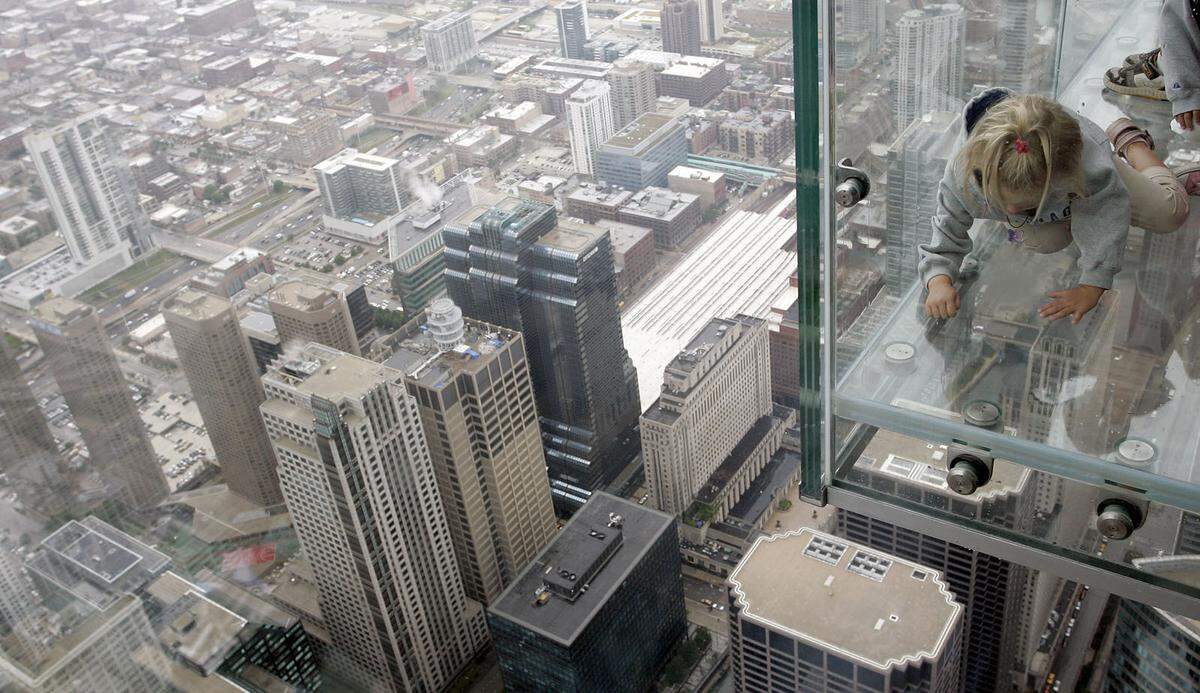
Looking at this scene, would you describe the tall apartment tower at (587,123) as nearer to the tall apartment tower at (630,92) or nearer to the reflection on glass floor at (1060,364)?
the tall apartment tower at (630,92)

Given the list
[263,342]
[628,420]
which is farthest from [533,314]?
[263,342]

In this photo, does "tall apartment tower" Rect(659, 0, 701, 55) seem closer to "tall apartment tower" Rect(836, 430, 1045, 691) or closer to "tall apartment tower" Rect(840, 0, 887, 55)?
"tall apartment tower" Rect(836, 430, 1045, 691)

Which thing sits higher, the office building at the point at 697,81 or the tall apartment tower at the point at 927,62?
the tall apartment tower at the point at 927,62

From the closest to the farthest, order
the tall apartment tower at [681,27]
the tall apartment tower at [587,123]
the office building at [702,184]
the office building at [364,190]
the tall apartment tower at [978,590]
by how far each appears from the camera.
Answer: the tall apartment tower at [978,590]
the office building at [702,184]
the office building at [364,190]
the tall apartment tower at [587,123]
the tall apartment tower at [681,27]

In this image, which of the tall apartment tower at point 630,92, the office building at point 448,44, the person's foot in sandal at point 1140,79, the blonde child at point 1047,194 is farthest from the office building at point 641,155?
the blonde child at point 1047,194

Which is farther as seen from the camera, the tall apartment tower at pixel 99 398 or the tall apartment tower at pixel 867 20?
the tall apartment tower at pixel 99 398

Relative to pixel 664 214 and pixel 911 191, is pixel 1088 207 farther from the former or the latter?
pixel 664 214
